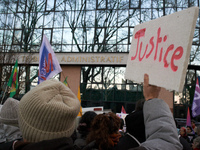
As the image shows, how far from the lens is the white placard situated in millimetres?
1636

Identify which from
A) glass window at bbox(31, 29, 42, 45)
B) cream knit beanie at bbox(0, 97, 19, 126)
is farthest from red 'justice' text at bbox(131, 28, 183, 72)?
glass window at bbox(31, 29, 42, 45)

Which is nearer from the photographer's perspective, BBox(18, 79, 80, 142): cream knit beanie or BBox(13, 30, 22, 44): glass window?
BBox(18, 79, 80, 142): cream knit beanie

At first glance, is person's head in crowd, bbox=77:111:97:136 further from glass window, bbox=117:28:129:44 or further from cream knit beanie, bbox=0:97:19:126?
glass window, bbox=117:28:129:44

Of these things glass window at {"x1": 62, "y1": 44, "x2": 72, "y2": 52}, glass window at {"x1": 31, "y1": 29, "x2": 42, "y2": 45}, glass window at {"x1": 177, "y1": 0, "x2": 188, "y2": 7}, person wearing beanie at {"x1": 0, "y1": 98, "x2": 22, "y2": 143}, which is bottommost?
person wearing beanie at {"x1": 0, "y1": 98, "x2": 22, "y2": 143}

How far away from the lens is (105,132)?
2525 mm

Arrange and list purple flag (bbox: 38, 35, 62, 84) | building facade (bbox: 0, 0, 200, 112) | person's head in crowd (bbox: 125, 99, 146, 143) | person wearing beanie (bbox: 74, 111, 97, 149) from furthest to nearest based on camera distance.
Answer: building facade (bbox: 0, 0, 200, 112) → purple flag (bbox: 38, 35, 62, 84) → person wearing beanie (bbox: 74, 111, 97, 149) → person's head in crowd (bbox: 125, 99, 146, 143)

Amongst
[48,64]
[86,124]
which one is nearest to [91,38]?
[48,64]

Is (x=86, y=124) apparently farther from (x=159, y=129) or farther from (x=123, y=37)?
(x=123, y=37)

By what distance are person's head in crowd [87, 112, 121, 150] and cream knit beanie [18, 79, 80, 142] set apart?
1224 millimetres

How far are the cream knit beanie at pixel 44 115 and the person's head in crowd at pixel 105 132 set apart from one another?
4.02 feet

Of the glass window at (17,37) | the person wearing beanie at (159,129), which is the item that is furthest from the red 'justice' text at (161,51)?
the glass window at (17,37)

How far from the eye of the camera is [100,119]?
8.57 ft

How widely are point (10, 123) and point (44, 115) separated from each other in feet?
4.42

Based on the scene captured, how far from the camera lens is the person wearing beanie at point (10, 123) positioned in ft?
7.22
